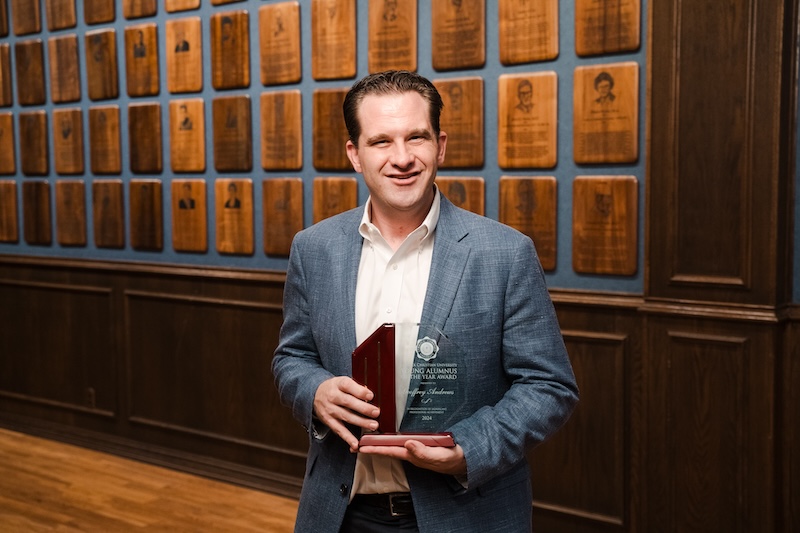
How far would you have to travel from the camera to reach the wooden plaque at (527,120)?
387 cm

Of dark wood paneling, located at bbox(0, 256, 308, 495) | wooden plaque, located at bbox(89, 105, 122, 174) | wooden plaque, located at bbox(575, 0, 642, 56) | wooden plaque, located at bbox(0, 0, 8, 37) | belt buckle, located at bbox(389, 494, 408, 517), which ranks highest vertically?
wooden plaque, located at bbox(0, 0, 8, 37)

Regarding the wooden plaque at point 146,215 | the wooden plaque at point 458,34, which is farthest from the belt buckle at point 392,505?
the wooden plaque at point 146,215

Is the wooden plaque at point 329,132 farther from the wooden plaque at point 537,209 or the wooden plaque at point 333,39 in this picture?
the wooden plaque at point 537,209

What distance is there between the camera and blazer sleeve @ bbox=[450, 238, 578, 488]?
1.75 m

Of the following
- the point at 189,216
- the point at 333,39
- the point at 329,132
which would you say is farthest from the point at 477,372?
the point at 189,216

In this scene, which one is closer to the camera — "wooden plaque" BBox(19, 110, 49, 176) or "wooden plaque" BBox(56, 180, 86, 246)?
"wooden plaque" BBox(56, 180, 86, 246)

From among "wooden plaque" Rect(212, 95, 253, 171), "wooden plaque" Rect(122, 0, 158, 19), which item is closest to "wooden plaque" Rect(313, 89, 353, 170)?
"wooden plaque" Rect(212, 95, 253, 171)

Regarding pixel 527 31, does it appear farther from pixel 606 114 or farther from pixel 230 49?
pixel 230 49

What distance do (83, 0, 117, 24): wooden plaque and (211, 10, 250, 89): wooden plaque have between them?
0.82 metres

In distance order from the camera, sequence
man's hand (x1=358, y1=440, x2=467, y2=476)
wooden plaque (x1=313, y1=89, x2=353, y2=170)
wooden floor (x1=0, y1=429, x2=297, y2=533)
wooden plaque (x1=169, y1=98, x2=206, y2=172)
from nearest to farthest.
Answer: man's hand (x1=358, y1=440, x2=467, y2=476)
wooden floor (x1=0, y1=429, x2=297, y2=533)
wooden plaque (x1=313, y1=89, x2=353, y2=170)
wooden plaque (x1=169, y1=98, x2=206, y2=172)

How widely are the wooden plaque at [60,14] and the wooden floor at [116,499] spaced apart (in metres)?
2.60

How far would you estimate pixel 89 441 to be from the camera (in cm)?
568

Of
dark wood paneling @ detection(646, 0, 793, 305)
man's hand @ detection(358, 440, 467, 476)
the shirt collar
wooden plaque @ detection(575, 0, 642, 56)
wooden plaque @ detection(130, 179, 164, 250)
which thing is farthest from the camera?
wooden plaque @ detection(130, 179, 164, 250)

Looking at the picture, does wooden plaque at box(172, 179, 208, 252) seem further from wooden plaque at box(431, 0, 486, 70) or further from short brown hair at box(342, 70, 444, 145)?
short brown hair at box(342, 70, 444, 145)
